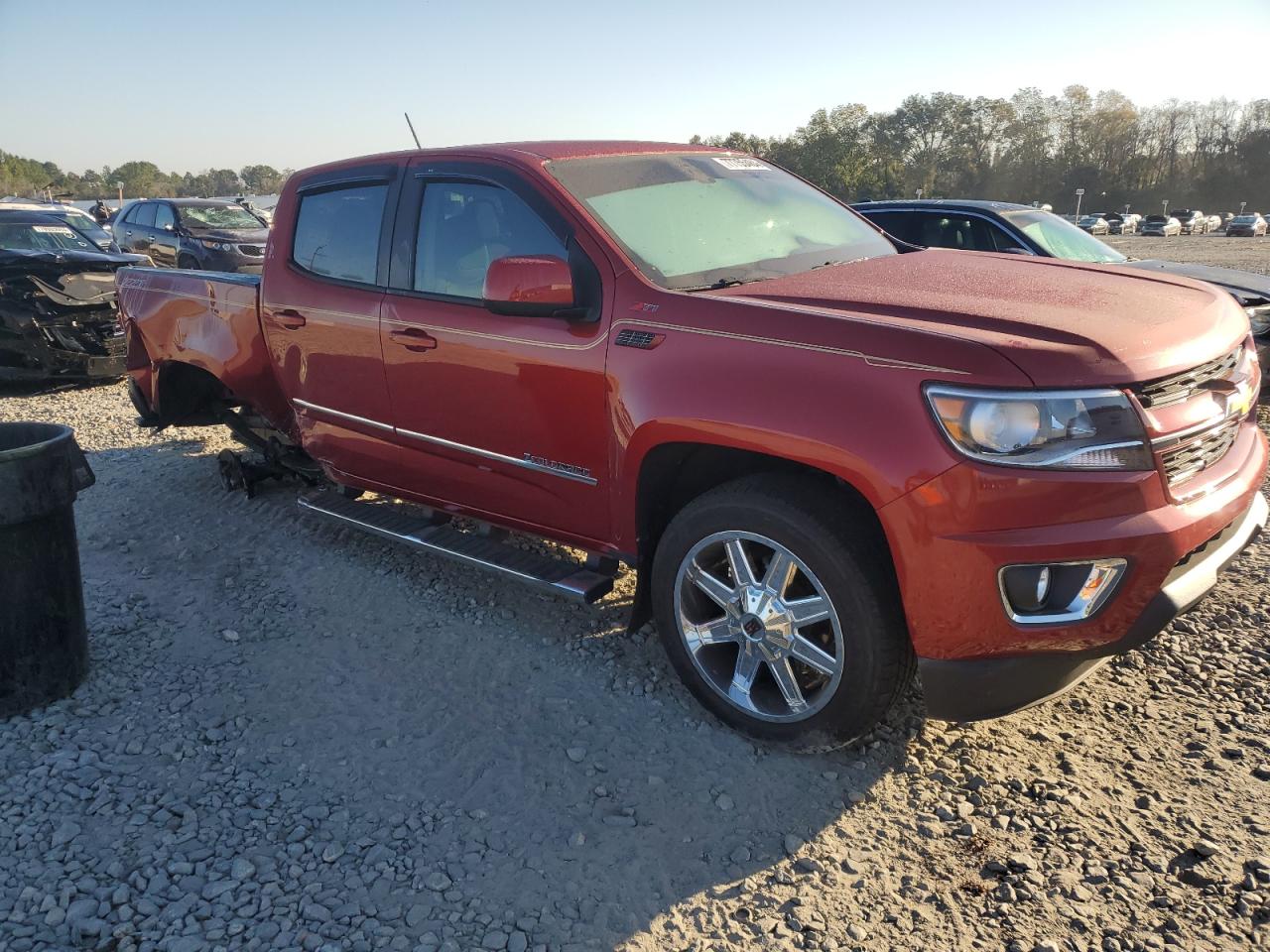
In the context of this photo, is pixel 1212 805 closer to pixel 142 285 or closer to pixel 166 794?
pixel 166 794

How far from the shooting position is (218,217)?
16.4 metres

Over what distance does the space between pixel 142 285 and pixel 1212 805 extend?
592cm

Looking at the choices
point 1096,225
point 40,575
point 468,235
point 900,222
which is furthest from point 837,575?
point 1096,225

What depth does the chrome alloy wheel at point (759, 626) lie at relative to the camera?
9.30ft

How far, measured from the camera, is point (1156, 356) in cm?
247

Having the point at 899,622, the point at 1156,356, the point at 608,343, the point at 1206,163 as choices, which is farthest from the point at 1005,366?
the point at 1206,163

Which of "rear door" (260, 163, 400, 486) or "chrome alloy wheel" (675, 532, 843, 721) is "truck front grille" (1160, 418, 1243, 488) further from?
"rear door" (260, 163, 400, 486)

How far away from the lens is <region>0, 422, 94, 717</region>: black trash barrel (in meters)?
3.21

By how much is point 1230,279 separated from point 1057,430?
641cm

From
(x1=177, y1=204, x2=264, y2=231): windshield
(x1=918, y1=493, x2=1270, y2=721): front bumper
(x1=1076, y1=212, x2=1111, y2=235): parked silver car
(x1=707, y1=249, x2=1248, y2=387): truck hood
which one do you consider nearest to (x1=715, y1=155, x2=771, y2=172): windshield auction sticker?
(x1=707, y1=249, x2=1248, y2=387): truck hood

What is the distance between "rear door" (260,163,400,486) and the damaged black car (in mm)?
4930

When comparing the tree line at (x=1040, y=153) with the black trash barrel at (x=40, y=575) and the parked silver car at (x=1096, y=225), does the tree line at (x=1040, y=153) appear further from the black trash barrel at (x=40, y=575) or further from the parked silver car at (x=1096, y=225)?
the black trash barrel at (x=40, y=575)

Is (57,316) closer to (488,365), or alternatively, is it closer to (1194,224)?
(488,365)

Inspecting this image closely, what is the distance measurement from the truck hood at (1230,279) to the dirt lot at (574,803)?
383 centimetres
